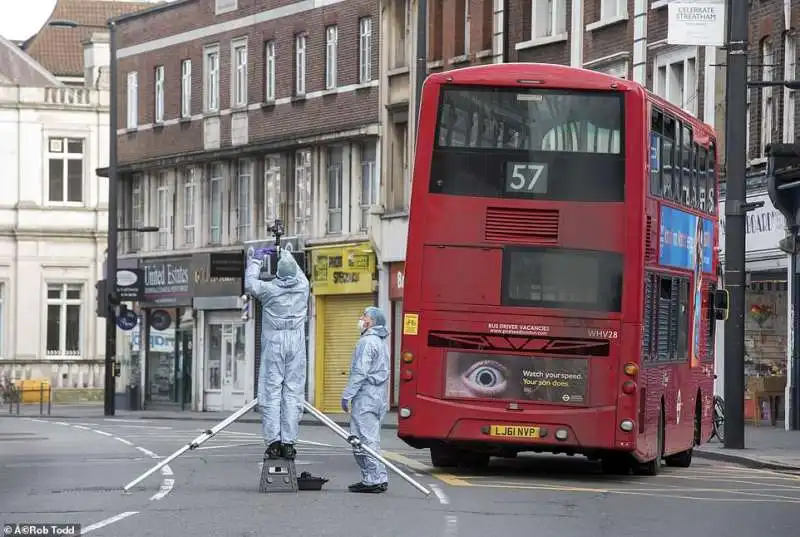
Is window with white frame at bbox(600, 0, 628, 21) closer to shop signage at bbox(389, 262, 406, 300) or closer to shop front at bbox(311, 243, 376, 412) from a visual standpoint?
shop signage at bbox(389, 262, 406, 300)

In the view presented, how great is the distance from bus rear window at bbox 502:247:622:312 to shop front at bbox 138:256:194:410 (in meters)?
35.9

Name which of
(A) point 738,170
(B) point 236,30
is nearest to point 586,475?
(A) point 738,170

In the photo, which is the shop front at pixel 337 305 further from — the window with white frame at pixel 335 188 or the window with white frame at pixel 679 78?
the window with white frame at pixel 679 78

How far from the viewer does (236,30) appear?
58.1 metres

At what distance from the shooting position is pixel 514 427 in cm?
2250

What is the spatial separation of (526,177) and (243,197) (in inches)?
1391

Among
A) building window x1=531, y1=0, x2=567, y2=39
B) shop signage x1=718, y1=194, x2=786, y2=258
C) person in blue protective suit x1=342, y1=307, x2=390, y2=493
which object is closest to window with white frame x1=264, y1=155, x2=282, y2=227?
building window x1=531, y1=0, x2=567, y2=39

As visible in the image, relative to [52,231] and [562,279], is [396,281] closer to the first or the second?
[52,231]

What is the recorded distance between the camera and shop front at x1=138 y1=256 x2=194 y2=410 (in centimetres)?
5978

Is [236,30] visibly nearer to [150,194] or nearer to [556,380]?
[150,194]

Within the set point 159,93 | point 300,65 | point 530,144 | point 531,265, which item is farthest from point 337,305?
point 531,265

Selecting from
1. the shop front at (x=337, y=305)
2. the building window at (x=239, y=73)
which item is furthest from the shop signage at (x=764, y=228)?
the building window at (x=239, y=73)

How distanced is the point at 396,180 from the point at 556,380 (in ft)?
92.4

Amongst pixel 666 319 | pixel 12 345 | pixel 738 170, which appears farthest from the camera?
pixel 12 345
